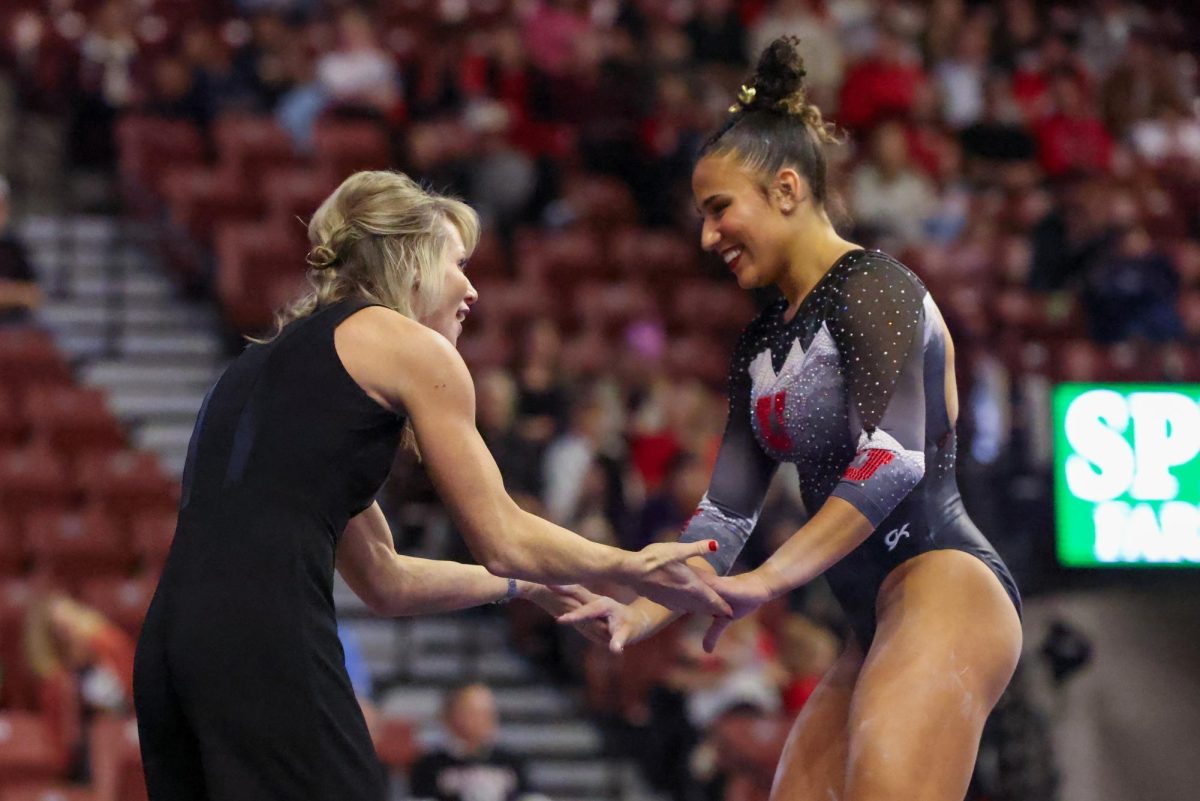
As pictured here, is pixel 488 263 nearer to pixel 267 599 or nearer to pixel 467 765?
pixel 467 765

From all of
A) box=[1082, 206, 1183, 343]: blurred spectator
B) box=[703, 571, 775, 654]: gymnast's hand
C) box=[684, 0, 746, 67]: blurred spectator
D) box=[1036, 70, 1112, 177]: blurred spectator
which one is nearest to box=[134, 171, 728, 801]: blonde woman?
box=[703, 571, 775, 654]: gymnast's hand

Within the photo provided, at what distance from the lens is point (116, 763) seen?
237 inches

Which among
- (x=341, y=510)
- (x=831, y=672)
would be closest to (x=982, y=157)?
(x=831, y=672)

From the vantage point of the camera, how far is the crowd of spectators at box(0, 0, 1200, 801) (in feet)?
25.9

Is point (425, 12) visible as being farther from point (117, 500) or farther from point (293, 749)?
point (293, 749)

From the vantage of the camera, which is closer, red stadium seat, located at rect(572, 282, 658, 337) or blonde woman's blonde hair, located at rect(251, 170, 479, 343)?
blonde woman's blonde hair, located at rect(251, 170, 479, 343)

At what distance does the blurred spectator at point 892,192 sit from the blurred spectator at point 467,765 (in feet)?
15.2

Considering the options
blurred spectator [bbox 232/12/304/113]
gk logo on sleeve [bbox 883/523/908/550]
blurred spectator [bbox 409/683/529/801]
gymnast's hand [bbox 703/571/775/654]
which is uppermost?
blurred spectator [bbox 232/12/304/113]

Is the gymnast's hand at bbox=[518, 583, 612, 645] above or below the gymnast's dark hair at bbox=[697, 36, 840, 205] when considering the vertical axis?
below

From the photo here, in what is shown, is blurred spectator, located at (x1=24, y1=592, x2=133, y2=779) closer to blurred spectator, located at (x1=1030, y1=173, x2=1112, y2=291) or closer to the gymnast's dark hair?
the gymnast's dark hair

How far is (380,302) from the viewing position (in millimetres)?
3004

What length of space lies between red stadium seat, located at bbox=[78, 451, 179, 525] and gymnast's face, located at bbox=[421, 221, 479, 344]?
4.76 metres

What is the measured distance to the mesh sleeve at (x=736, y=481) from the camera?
364 cm

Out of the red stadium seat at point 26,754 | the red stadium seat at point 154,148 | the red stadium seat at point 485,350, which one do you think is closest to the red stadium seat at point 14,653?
the red stadium seat at point 26,754
